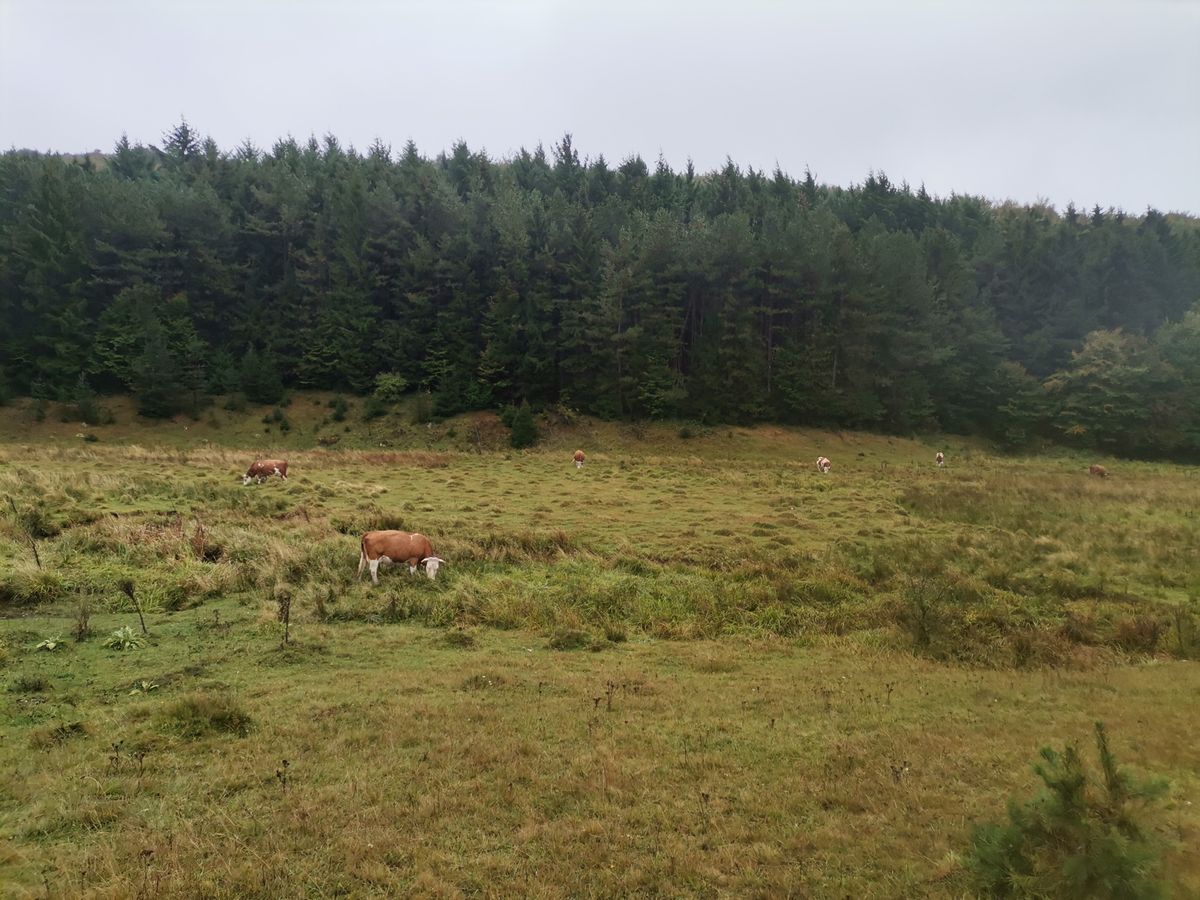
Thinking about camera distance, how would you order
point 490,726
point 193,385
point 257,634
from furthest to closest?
point 193,385
point 257,634
point 490,726

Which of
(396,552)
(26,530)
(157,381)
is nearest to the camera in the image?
(396,552)

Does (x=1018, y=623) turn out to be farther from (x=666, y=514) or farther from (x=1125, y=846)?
(x=666, y=514)

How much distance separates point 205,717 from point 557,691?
399 cm

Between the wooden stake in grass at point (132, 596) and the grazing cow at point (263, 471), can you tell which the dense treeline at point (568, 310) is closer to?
the grazing cow at point (263, 471)

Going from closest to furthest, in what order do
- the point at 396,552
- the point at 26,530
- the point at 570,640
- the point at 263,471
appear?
1. the point at 570,640
2. the point at 396,552
3. the point at 26,530
4. the point at 263,471

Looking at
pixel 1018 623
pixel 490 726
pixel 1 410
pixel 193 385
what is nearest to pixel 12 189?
pixel 1 410

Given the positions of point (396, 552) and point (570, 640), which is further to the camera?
point (396, 552)

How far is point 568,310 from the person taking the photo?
51.0 m

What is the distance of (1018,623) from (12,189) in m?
74.7

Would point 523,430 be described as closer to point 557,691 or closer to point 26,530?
point 26,530

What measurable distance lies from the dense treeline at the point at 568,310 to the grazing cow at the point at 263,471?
2626 centimetres

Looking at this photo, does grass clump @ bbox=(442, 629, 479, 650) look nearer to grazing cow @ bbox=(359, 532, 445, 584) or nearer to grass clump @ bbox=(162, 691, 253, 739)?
grazing cow @ bbox=(359, 532, 445, 584)

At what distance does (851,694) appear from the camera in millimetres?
8344

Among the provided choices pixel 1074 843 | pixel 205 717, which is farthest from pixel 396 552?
pixel 1074 843
